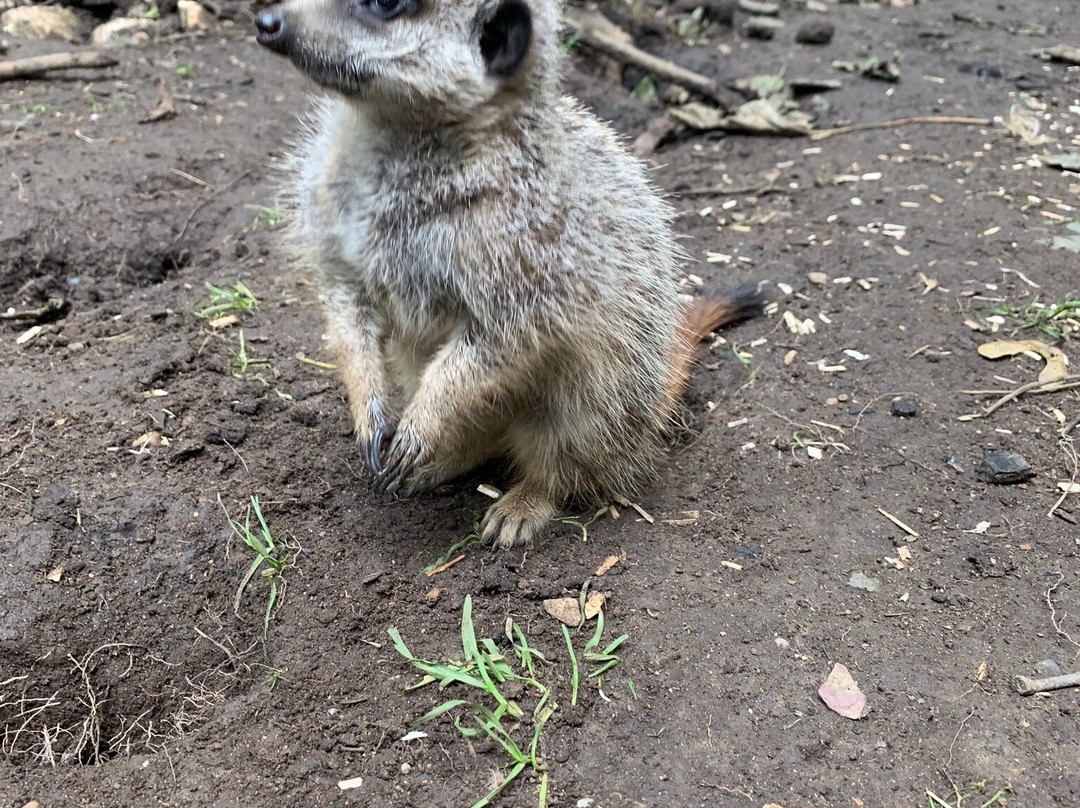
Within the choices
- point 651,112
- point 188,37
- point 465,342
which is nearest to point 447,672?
point 465,342

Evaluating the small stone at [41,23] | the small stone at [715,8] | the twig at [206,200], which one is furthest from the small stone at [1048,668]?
the small stone at [41,23]

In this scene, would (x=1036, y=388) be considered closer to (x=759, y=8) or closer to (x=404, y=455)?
(x=404, y=455)

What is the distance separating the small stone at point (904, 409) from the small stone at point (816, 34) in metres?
4.53

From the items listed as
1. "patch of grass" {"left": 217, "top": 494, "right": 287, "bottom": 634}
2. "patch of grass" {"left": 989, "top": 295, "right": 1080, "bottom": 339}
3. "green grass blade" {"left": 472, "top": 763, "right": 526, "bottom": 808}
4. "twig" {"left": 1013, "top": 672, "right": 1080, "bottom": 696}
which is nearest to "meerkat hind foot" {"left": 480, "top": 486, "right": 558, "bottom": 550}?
"patch of grass" {"left": 217, "top": 494, "right": 287, "bottom": 634}

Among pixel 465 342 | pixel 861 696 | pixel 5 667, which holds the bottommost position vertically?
pixel 5 667

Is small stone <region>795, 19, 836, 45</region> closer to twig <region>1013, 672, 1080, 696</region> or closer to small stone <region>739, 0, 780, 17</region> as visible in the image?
small stone <region>739, 0, 780, 17</region>

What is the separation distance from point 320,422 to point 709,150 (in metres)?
3.58

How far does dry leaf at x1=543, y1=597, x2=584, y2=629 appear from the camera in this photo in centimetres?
248

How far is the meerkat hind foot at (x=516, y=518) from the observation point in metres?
2.85

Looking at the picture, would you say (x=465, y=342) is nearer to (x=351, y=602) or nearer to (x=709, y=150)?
(x=351, y=602)

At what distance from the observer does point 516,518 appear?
Answer: 2914mm

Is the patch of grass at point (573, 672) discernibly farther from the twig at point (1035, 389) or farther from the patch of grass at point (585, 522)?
the twig at point (1035, 389)

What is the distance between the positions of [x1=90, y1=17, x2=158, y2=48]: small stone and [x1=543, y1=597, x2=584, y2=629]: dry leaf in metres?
5.51

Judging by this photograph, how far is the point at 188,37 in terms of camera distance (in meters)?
6.26
